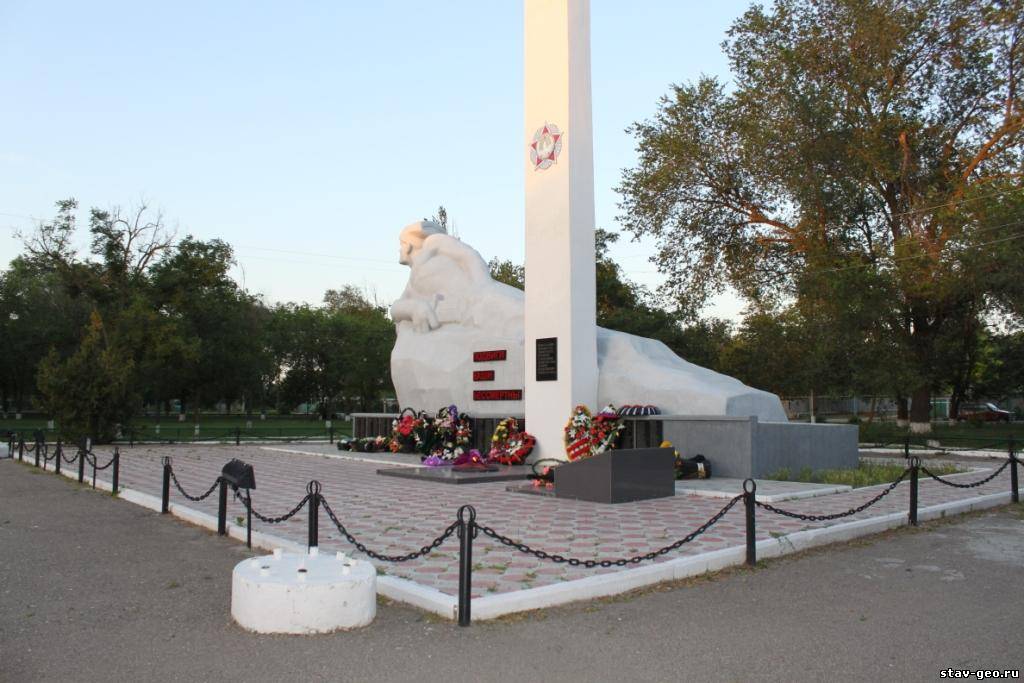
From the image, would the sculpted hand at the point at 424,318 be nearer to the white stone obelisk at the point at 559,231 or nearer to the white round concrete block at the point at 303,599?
the white stone obelisk at the point at 559,231

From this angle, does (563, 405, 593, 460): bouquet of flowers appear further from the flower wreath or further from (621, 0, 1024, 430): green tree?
(621, 0, 1024, 430): green tree

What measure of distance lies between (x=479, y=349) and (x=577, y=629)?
13206 millimetres

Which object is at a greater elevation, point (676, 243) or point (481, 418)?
point (676, 243)

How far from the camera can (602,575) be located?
252 inches

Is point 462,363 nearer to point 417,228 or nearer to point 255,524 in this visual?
point 417,228

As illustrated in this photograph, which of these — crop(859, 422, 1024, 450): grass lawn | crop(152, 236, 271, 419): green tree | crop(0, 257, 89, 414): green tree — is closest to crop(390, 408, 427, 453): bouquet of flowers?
crop(859, 422, 1024, 450): grass lawn

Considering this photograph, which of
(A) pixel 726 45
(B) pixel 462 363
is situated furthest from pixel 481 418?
(A) pixel 726 45

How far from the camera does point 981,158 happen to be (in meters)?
24.3

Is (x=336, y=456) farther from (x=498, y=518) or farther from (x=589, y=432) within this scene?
(x=498, y=518)

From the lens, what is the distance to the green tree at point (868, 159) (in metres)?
23.8

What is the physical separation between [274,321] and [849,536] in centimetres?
5234

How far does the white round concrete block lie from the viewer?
5.19 meters

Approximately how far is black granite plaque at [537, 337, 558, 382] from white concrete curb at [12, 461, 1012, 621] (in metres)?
6.47

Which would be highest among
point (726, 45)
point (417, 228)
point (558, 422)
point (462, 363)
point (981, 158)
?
point (726, 45)
